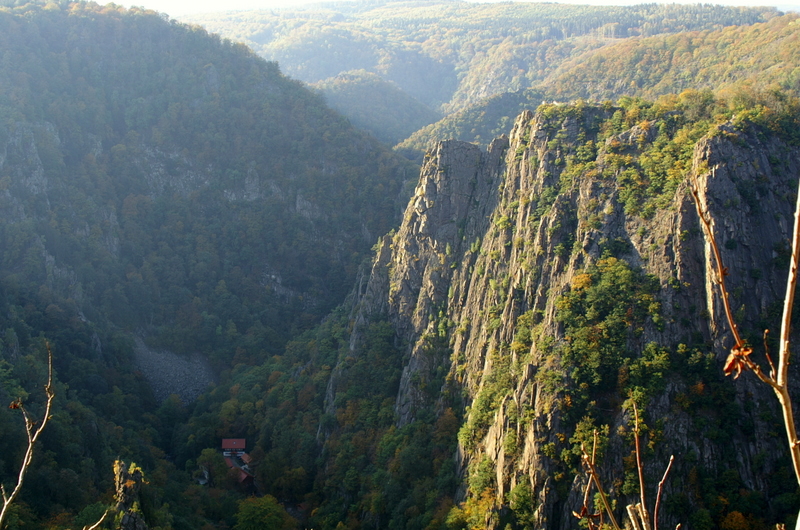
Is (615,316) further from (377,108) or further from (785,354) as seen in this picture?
(377,108)

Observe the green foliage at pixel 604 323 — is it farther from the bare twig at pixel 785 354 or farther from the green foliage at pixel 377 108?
the green foliage at pixel 377 108

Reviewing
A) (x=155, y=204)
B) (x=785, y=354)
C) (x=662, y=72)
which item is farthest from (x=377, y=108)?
(x=785, y=354)

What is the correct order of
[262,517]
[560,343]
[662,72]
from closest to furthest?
[560,343] → [262,517] → [662,72]

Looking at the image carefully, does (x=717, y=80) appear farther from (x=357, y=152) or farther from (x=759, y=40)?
(x=357, y=152)

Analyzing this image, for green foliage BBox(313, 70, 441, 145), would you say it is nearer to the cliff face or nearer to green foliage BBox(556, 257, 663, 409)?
the cliff face

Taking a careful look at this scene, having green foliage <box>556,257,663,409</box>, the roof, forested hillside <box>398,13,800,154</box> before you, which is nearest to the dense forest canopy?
green foliage <box>556,257,663,409</box>
